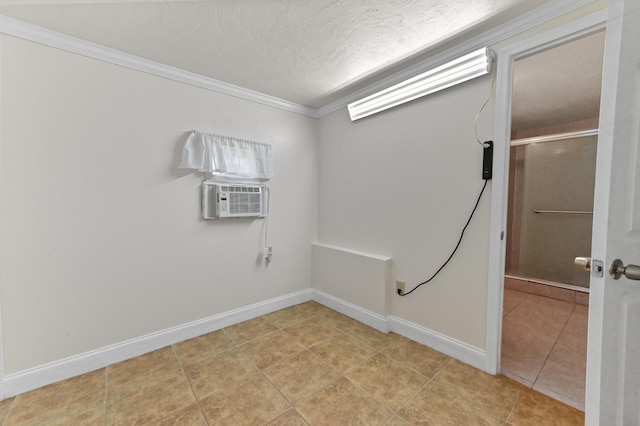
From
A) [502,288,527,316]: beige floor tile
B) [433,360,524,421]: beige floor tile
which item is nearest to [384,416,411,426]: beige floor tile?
[433,360,524,421]: beige floor tile

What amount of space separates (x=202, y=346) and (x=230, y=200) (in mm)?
1254

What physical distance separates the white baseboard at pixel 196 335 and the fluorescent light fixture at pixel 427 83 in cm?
193

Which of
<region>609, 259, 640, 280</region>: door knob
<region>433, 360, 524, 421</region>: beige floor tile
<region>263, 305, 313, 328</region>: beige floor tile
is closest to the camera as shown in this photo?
<region>609, 259, 640, 280</region>: door knob

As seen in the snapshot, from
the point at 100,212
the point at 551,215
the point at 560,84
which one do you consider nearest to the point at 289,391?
the point at 100,212

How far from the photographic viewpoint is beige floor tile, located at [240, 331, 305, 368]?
1881 mm

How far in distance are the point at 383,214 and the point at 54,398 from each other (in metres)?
2.62

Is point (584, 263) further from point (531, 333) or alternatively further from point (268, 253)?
point (268, 253)

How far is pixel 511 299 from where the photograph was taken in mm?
3096

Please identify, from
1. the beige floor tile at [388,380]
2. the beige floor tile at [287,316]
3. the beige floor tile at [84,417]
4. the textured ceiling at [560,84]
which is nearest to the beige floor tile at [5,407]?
the beige floor tile at [84,417]

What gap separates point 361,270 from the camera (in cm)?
249

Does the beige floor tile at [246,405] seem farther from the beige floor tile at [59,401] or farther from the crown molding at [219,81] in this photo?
the crown molding at [219,81]

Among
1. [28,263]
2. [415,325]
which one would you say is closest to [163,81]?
[28,263]

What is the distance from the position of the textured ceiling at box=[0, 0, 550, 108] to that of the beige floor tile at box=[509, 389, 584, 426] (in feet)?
7.52

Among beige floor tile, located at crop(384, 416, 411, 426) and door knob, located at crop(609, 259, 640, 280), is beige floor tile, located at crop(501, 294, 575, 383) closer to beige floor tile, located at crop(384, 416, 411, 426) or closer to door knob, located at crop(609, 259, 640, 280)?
beige floor tile, located at crop(384, 416, 411, 426)
